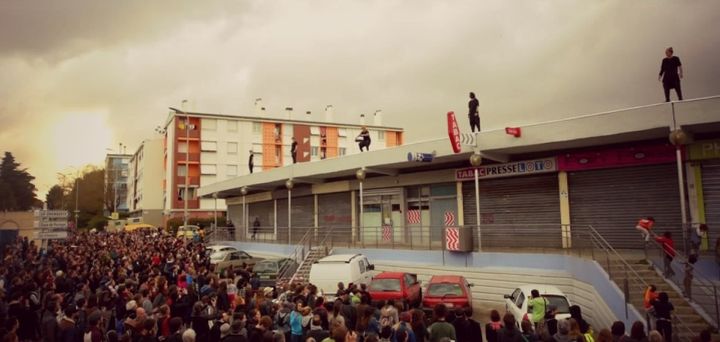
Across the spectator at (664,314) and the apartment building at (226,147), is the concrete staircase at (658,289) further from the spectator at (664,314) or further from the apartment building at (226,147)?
the apartment building at (226,147)

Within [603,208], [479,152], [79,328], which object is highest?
[479,152]

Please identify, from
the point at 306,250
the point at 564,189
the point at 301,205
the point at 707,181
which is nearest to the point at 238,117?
the point at 301,205

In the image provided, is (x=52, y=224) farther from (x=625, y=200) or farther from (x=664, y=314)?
(x=664, y=314)

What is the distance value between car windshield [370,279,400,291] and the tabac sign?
27.4 feet

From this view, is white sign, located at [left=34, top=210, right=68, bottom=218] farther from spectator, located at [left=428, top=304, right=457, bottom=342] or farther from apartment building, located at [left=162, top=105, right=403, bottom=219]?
apartment building, located at [left=162, top=105, right=403, bottom=219]

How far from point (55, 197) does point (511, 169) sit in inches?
4445

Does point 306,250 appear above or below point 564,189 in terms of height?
below

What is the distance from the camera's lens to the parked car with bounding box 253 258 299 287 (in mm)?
20413

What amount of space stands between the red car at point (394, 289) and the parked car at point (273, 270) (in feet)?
21.8

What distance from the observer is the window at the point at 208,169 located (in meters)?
61.6

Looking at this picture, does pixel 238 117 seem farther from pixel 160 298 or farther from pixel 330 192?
pixel 160 298

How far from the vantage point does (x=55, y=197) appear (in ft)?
350

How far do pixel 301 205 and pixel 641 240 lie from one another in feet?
65.9

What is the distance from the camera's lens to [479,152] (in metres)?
19.2
